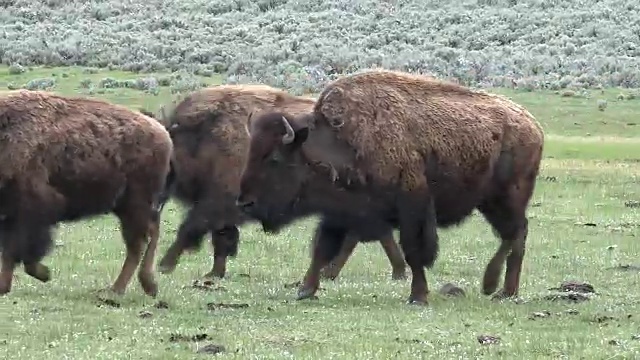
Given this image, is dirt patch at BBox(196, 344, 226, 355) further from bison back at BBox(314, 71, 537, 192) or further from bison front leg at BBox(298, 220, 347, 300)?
bison back at BBox(314, 71, 537, 192)

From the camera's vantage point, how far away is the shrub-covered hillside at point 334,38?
45.9 m

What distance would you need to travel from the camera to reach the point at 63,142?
11.5 m

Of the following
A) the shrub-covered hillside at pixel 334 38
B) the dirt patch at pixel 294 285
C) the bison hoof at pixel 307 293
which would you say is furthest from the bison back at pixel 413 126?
the shrub-covered hillside at pixel 334 38

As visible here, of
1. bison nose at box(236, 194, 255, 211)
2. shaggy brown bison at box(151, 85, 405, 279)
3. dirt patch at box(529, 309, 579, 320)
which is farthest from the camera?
shaggy brown bison at box(151, 85, 405, 279)

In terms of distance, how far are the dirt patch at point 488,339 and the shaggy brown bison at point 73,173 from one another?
3611mm

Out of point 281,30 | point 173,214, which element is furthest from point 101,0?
point 173,214

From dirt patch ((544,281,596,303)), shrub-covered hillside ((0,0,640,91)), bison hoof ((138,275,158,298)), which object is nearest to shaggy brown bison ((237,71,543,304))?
dirt patch ((544,281,596,303))

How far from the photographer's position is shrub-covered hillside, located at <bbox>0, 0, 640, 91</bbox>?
45906 mm

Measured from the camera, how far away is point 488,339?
31.0 feet

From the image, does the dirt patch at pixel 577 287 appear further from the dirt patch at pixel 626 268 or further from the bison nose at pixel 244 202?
the bison nose at pixel 244 202

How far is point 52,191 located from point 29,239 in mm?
468

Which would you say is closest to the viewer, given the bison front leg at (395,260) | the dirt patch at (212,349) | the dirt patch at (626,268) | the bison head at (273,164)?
the dirt patch at (212,349)

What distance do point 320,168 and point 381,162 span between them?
1.97 feet

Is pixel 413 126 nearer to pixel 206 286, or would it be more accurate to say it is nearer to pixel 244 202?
pixel 244 202
